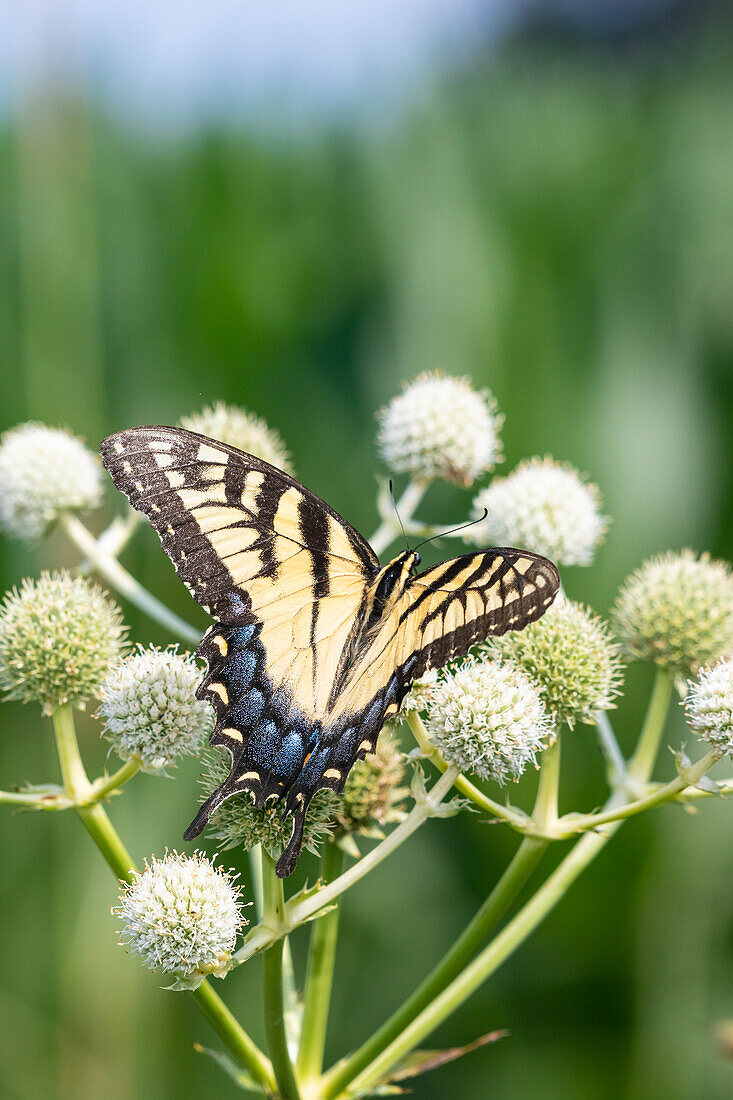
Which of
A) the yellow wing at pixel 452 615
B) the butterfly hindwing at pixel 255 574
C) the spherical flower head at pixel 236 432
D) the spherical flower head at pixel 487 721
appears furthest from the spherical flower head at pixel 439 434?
the spherical flower head at pixel 487 721

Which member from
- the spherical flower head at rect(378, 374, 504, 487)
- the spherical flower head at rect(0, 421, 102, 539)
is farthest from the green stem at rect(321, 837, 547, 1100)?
the spherical flower head at rect(0, 421, 102, 539)

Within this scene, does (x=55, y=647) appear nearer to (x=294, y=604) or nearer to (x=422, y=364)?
(x=294, y=604)

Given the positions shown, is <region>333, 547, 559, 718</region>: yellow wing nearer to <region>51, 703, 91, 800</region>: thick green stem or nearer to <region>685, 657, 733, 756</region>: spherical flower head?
<region>685, 657, 733, 756</region>: spherical flower head

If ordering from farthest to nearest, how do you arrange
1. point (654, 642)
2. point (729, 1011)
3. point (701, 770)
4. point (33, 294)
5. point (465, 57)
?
1. point (465, 57)
2. point (33, 294)
3. point (729, 1011)
4. point (654, 642)
5. point (701, 770)

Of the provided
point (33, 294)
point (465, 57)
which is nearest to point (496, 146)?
point (465, 57)

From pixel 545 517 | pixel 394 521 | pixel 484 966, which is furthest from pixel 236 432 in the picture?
pixel 484 966

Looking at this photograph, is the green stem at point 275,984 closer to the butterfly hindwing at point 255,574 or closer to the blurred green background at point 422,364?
the butterfly hindwing at point 255,574

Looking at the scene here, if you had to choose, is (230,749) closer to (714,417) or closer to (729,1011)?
(729,1011)
